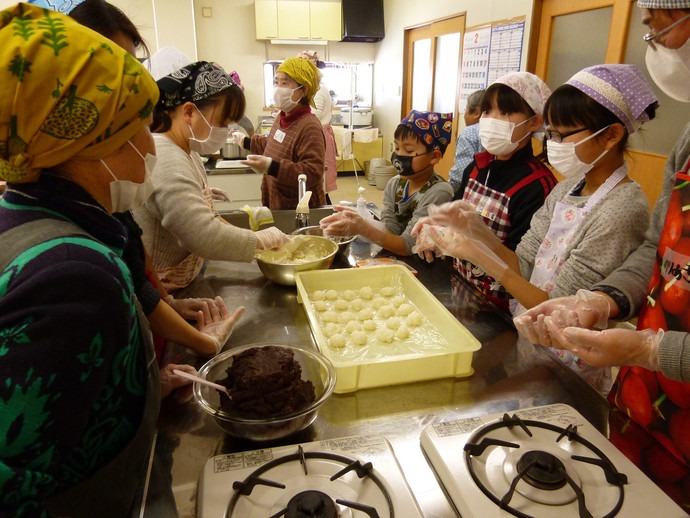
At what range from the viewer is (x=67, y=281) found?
548mm

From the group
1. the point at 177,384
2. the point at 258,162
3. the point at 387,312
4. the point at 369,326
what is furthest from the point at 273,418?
the point at 258,162

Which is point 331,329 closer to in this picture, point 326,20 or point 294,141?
point 294,141

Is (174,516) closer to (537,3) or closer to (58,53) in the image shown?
(58,53)

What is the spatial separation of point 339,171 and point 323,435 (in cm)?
749

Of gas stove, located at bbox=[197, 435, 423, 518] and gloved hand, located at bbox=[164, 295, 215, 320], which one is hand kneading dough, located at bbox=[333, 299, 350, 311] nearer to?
gloved hand, located at bbox=[164, 295, 215, 320]

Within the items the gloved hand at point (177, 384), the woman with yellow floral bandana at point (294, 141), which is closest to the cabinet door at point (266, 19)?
the woman with yellow floral bandana at point (294, 141)

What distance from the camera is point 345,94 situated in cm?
809

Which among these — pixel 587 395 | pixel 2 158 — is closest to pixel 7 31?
pixel 2 158

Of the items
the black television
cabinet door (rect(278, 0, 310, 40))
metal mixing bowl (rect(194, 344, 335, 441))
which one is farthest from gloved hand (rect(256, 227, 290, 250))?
the black television

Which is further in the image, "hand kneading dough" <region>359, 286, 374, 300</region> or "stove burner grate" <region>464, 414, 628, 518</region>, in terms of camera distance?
"hand kneading dough" <region>359, 286, 374, 300</region>

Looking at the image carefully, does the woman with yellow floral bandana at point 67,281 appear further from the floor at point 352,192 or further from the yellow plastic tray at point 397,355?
the floor at point 352,192

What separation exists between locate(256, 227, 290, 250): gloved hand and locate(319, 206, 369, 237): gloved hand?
0.24 meters

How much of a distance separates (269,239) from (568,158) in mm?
1010

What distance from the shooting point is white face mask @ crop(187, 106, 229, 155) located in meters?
1.53
